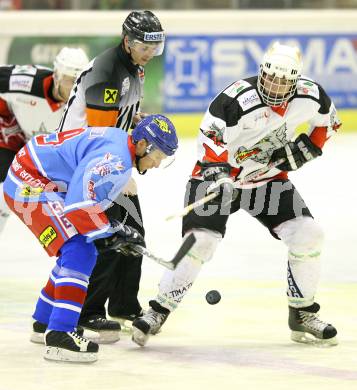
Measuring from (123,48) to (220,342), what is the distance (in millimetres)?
1619

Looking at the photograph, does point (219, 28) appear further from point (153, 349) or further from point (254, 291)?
point (153, 349)

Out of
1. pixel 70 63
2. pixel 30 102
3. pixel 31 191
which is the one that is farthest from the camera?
pixel 30 102

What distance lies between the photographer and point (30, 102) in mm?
7473

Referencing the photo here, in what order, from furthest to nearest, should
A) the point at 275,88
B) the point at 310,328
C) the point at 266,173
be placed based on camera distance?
the point at 266,173, the point at 310,328, the point at 275,88

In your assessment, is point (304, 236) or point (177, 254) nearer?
point (177, 254)

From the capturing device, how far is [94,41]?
13.5 metres

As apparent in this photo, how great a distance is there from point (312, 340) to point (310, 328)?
0.20 ft

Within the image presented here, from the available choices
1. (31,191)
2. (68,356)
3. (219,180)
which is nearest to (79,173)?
(31,191)

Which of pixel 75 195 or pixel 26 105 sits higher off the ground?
pixel 75 195

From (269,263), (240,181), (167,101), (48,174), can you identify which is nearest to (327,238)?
(269,263)

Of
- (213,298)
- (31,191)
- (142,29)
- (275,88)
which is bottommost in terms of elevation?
(213,298)

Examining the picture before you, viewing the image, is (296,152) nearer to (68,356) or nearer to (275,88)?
(275,88)

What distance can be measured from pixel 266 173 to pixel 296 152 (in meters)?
0.19

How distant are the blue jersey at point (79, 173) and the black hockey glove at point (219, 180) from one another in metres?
0.46
